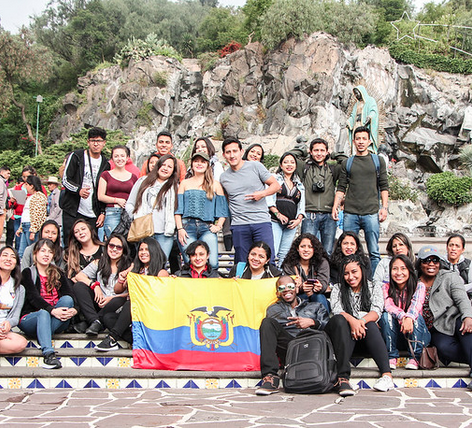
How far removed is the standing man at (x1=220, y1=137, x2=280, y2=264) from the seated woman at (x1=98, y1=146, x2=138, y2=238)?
1.42 meters

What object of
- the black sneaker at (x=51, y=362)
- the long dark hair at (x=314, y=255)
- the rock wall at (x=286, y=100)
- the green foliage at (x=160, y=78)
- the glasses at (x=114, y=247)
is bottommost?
the black sneaker at (x=51, y=362)

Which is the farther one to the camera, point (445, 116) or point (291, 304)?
point (445, 116)

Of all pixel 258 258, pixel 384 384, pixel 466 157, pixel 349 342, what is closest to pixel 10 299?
pixel 258 258

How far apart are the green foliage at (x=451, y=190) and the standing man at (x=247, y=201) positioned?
18.7 m

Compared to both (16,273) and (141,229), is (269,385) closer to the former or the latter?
(141,229)

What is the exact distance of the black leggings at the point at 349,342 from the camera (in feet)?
15.8

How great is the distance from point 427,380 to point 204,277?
2405mm

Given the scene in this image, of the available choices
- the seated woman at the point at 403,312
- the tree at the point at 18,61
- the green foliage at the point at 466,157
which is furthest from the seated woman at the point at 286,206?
the tree at the point at 18,61

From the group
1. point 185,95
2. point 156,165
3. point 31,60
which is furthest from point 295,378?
point 31,60

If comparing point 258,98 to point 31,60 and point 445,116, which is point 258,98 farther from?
point 31,60

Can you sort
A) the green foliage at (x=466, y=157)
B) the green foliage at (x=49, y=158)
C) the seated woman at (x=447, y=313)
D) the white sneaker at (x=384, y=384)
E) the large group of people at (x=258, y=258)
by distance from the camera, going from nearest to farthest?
the white sneaker at (x=384, y=384), the seated woman at (x=447, y=313), the large group of people at (x=258, y=258), the green foliage at (x=49, y=158), the green foliage at (x=466, y=157)

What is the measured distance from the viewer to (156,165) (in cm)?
666

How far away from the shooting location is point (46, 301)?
5.71 metres

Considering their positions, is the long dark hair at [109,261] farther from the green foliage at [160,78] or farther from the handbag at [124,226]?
the green foliage at [160,78]
